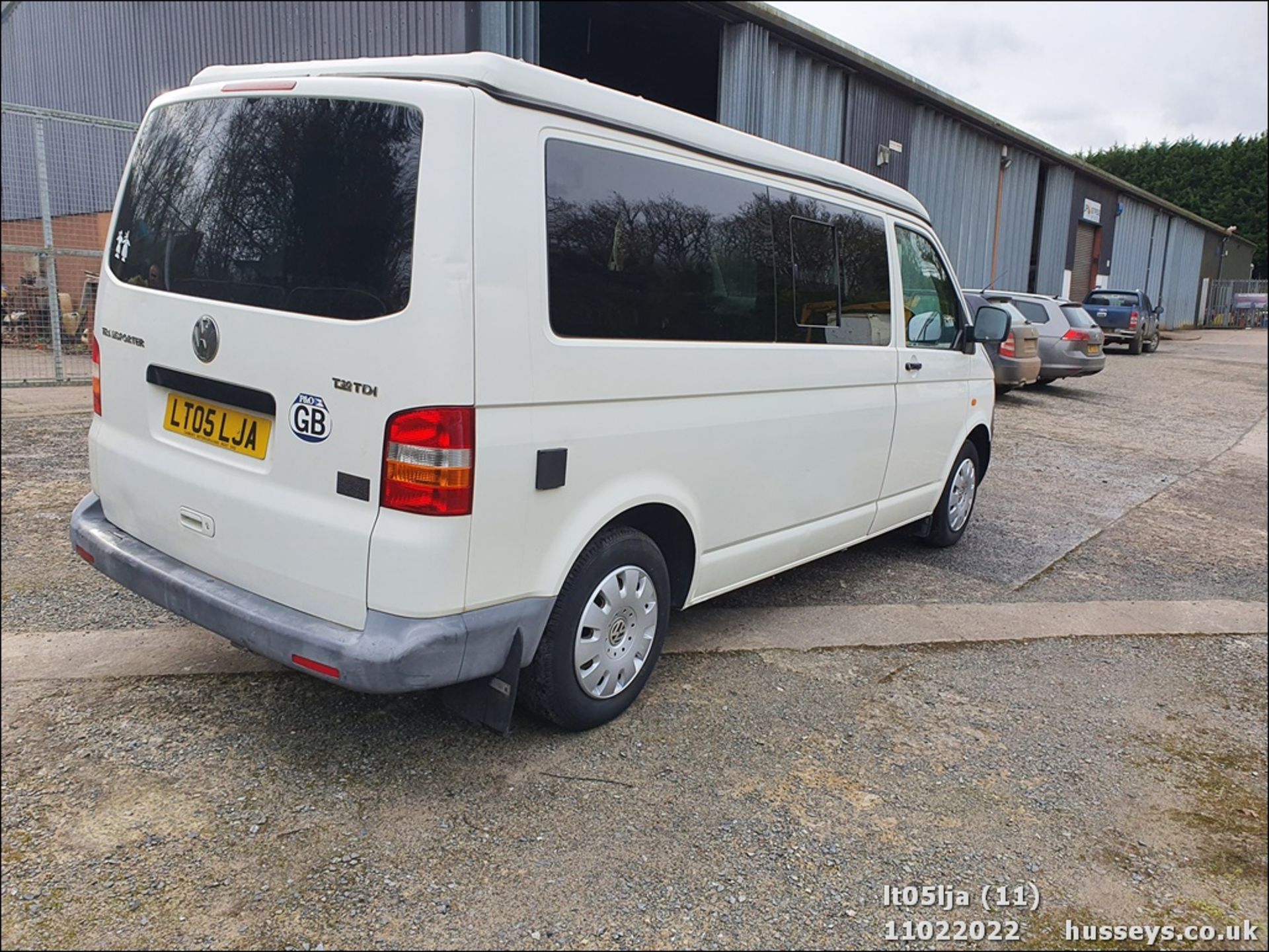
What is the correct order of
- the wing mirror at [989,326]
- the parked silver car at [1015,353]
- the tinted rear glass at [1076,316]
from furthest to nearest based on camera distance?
the tinted rear glass at [1076,316] < the parked silver car at [1015,353] < the wing mirror at [989,326]

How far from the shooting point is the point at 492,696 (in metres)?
2.93

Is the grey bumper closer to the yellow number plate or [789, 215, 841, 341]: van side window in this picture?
the yellow number plate

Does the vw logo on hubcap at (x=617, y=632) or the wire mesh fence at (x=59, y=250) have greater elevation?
the wire mesh fence at (x=59, y=250)

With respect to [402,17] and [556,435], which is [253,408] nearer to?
[556,435]

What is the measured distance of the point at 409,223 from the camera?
2.57 meters

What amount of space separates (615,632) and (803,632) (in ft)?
4.63

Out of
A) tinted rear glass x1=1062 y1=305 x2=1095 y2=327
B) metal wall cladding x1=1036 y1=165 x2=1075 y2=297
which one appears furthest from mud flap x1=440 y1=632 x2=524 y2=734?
metal wall cladding x1=1036 y1=165 x2=1075 y2=297

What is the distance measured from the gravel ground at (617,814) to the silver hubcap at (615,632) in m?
0.20

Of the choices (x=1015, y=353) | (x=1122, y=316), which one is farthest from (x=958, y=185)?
(x=1015, y=353)

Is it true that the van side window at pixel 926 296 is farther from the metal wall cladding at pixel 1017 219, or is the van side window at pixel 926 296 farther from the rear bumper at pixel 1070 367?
the metal wall cladding at pixel 1017 219

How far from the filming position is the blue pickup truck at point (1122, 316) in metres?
23.4

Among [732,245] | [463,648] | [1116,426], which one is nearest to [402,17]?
[732,245]

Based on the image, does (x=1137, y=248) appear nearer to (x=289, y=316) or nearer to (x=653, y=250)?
(x=653, y=250)

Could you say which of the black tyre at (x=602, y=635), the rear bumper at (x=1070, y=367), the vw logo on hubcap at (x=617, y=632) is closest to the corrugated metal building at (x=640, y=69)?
the rear bumper at (x=1070, y=367)
